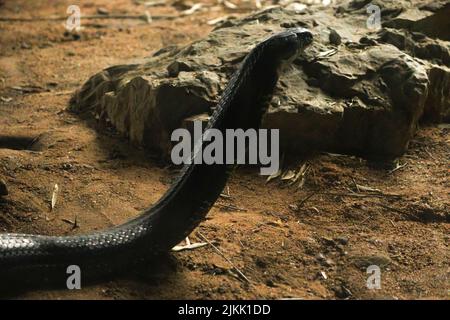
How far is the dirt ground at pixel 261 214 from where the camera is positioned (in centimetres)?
418

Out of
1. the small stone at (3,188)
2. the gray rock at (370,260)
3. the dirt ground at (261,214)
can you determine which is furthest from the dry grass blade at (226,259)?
the small stone at (3,188)

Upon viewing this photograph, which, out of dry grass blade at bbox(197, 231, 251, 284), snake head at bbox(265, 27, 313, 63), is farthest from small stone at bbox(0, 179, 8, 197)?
snake head at bbox(265, 27, 313, 63)

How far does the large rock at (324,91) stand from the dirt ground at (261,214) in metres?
0.18

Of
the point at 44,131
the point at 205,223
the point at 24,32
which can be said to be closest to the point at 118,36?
the point at 24,32

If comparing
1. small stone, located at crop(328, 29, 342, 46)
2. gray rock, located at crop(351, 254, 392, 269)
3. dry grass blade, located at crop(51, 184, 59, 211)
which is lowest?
gray rock, located at crop(351, 254, 392, 269)

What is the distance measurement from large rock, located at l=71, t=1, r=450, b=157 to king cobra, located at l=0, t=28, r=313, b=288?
128 centimetres

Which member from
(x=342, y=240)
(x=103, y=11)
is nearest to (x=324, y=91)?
(x=342, y=240)

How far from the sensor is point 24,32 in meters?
9.41

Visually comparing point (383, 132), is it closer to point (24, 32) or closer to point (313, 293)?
point (313, 293)

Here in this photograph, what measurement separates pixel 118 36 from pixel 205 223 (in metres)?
5.20

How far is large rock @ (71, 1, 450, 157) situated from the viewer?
560 centimetres

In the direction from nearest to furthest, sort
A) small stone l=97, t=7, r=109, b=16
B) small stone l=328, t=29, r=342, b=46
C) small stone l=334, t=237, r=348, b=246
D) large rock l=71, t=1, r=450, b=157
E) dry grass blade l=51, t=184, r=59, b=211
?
small stone l=334, t=237, r=348, b=246 → dry grass blade l=51, t=184, r=59, b=211 → large rock l=71, t=1, r=450, b=157 → small stone l=328, t=29, r=342, b=46 → small stone l=97, t=7, r=109, b=16

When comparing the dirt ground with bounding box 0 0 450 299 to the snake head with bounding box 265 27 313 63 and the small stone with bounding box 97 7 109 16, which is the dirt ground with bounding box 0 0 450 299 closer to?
the snake head with bounding box 265 27 313 63

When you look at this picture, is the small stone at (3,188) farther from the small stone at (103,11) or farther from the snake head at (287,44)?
the small stone at (103,11)
